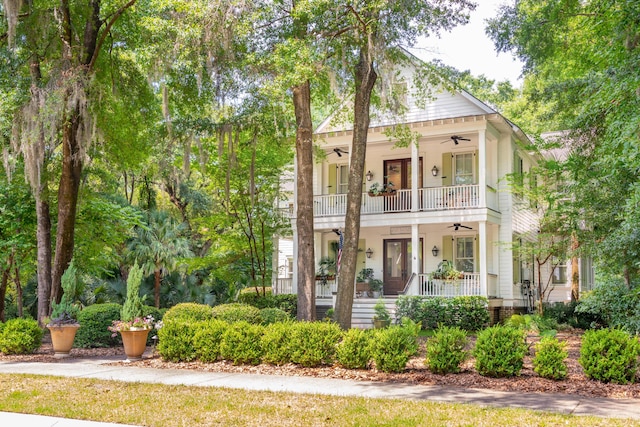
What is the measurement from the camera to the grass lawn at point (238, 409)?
6301mm

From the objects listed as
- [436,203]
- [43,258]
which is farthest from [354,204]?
[436,203]

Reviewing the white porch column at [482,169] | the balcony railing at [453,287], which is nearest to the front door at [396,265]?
the balcony railing at [453,287]

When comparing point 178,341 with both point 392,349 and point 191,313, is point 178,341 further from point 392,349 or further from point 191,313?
point 392,349

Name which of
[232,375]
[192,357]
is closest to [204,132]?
[192,357]

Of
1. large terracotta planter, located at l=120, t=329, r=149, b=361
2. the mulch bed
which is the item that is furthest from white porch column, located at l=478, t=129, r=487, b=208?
large terracotta planter, located at l=120, t=329, r=149, b=361

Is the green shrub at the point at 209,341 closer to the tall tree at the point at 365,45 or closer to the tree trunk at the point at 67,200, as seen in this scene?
the tall tree at the point at 365,45

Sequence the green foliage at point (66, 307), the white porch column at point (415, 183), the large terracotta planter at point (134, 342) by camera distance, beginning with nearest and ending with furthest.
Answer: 1. the large terracotta planter at point (134, 342)
2. the green foliage at point (66, 307)
3. the white porch column at point (415, 183)

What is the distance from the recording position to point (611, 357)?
8.41 meters

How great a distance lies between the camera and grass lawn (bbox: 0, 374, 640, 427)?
248 inches

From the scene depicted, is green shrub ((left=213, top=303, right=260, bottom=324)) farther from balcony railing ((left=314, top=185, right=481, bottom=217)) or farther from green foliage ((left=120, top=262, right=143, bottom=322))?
balcony railing ((left=314, top=185, right=481, bottom=217))

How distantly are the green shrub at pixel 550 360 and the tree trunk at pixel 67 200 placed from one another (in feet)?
35.0

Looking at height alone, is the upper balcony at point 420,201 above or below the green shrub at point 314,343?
above

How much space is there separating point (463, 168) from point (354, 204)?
32.0ft

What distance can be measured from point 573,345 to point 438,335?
637 cm
